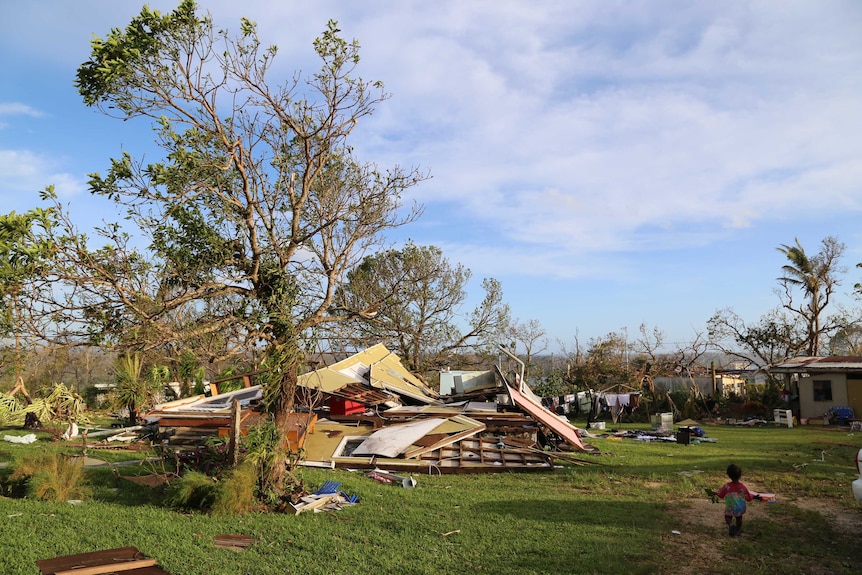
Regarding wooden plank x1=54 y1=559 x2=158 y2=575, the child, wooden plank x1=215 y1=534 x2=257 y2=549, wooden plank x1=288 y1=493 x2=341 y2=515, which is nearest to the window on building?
the child

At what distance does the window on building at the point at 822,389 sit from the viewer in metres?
25.6

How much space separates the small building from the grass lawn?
1446 centimetres

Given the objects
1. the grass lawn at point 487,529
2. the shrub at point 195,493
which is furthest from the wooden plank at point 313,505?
the shrub at point 195,493

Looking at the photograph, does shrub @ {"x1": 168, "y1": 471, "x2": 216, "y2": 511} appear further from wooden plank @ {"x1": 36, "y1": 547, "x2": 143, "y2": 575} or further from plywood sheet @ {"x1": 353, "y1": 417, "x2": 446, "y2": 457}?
plywood sheet @ {"x1": 353, "y1": 417, "x2": 446, "y2": 457}

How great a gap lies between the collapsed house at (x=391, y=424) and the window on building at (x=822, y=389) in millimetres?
14345

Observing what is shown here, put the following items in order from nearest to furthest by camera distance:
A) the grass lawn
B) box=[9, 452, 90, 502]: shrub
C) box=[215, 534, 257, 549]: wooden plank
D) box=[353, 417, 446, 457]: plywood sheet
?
1. the grass lawn
2. box=[215, 534, 257, 549]: wooden plank
3. box=[9, 452, 90, 502]: shrub
4. box=[353, 417, 446, 457]: plywood sheet

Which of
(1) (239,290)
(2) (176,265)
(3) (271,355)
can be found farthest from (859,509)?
(2) (176,265)

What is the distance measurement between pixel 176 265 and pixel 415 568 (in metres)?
5.87

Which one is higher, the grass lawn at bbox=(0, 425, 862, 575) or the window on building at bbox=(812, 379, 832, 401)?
the window on building at bbox=(812, 379, 832, 401)

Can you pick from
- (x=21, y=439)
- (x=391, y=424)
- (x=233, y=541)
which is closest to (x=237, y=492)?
(x=233, y=541)

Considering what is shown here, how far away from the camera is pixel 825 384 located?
84.4 ft

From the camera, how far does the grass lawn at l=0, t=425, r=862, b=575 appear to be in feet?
21.8

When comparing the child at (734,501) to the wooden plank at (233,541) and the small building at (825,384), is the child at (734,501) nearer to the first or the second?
the wooden plank at (233,541)

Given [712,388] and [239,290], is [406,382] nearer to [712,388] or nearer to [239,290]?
[239,290]
